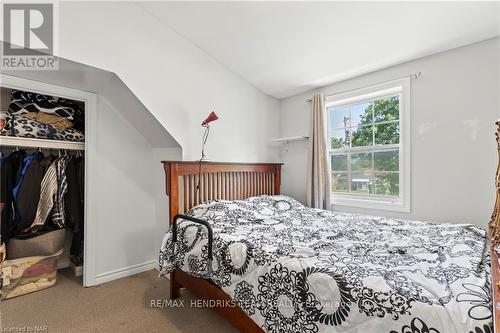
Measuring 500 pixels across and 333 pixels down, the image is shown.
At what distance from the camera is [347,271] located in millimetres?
1111

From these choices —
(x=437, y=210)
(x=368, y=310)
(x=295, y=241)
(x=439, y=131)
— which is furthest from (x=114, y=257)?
(x=439, y=131)

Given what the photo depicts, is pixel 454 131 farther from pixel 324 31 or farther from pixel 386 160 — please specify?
pixel 324 31

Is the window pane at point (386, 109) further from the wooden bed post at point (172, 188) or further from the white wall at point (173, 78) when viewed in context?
the wooden bed post at point (172, 188)

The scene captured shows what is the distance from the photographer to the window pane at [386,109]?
251 cm

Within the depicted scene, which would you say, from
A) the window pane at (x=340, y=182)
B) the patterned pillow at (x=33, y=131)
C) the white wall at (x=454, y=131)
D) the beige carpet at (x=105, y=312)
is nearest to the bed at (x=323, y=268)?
the beige carpet at (x=105, y=312)

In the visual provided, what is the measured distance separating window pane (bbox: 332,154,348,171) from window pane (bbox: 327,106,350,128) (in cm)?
37

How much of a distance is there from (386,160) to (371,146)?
0.21 meters

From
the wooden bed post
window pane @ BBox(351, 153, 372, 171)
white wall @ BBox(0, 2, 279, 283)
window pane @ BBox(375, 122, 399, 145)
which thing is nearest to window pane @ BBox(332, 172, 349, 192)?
window pane @ BBox(351, 153, 372, 171)

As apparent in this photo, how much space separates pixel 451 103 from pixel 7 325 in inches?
152

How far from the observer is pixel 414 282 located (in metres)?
1.00

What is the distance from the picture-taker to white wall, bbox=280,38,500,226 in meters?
1.92

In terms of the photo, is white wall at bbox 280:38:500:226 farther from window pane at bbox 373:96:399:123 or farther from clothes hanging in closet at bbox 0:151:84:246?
clothes hanging in closet at bbox 0:151:84:246

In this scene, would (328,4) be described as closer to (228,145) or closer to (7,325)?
(228,145)

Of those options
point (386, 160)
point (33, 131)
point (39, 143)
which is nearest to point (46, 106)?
point (33, 131)
